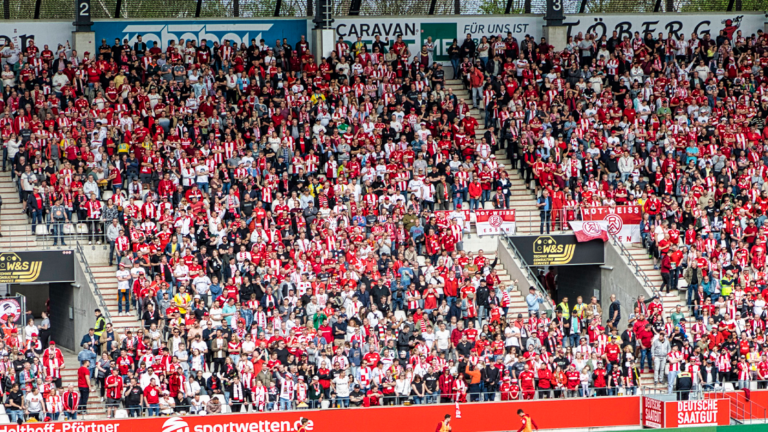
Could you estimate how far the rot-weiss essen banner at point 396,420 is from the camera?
80.3 feet

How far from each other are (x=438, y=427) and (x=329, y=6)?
1778cm

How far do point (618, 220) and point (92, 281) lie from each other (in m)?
13.5

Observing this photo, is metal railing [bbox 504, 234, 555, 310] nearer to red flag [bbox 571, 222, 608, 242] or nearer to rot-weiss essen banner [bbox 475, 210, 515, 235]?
rot-weiss essen banner [bbox 475, 210, 515, 235]

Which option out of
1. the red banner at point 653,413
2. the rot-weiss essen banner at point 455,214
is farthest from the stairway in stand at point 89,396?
the red banner at point 653,413

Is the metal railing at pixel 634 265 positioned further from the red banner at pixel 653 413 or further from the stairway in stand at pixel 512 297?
the red banner at pixel 653 413

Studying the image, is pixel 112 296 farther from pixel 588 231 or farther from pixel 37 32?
pixel 588 231

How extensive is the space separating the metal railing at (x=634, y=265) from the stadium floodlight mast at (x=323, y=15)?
11090 mm

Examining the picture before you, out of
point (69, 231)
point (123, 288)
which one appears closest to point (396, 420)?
point (123, 288)

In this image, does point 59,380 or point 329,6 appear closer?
point 59,380

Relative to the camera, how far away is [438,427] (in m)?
23.9

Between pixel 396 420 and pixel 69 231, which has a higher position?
pixel 69 231

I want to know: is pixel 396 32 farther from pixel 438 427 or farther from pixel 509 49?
pixel 438 427

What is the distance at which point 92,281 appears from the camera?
29.5m

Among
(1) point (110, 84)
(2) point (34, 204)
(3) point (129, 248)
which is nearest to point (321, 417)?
(3) point (129, 248)
